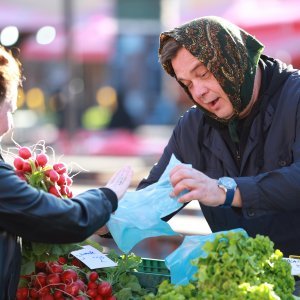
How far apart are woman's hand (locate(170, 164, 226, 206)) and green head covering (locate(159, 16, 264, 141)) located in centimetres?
42

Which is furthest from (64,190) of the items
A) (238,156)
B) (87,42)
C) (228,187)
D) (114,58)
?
(114,58)

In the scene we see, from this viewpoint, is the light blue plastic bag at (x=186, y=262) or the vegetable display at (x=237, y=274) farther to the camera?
the light blue plastic bag at (x=186, y=262)

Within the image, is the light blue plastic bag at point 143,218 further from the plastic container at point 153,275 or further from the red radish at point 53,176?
the red radish at point 53,176

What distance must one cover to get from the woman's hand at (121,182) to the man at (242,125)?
6.8 inches

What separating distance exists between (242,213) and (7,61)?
1119 millimetres

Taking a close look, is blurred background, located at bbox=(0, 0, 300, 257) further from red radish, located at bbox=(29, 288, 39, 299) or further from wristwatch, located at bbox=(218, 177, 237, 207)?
wristwatch, located at bbox=(218, 177, 237, 207)

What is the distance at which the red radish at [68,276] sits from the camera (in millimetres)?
2824

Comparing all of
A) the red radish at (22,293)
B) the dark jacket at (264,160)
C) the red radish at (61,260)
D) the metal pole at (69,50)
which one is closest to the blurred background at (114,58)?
the metal pole at (69,50)

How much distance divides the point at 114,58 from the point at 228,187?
550 inches

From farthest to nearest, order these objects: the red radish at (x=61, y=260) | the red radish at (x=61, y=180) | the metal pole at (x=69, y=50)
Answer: the metal pole at (x=69, y=50) < the red radish at (x=61, y=260) < the red radish at (x=61, y=180)

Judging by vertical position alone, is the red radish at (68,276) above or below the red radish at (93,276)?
above

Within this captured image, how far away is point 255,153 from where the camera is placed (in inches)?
119

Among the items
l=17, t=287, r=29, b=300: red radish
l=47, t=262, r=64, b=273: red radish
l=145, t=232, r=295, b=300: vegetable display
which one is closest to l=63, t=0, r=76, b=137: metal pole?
l=47, t=262, r=64, b=273: red radish

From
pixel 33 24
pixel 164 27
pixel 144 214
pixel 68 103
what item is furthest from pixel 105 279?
pixel 164 27
